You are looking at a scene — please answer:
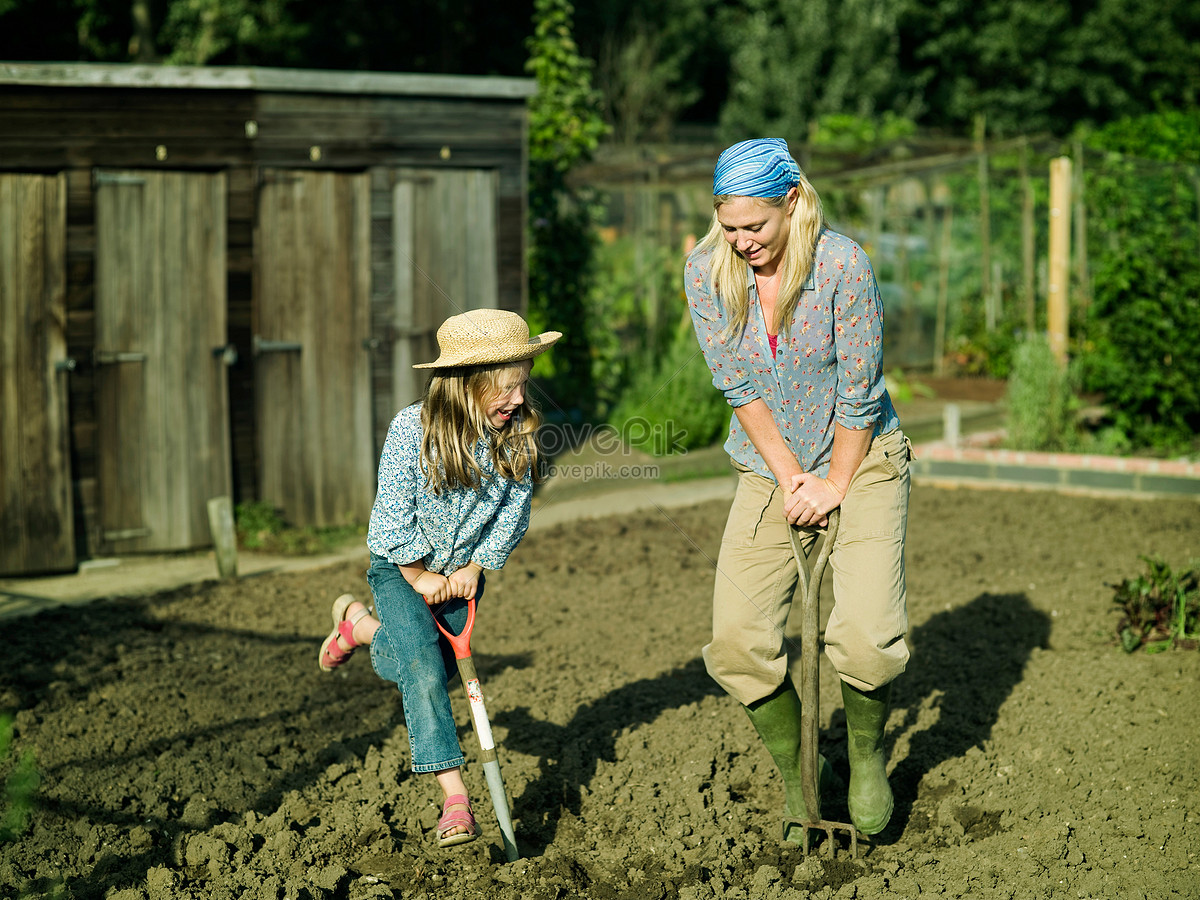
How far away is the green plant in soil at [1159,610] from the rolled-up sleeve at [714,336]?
96.9 inches

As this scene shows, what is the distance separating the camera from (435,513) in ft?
11.2

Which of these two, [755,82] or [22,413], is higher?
[755,82]

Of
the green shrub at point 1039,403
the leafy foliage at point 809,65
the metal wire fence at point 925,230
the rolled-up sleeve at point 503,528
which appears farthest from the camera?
the leafy foliage at point 809,65

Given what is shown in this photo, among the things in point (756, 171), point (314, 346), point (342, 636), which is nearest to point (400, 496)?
point (342, 636)

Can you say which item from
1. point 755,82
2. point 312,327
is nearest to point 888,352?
point 312,327

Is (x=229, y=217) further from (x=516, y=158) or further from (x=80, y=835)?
(x=80, y=835)

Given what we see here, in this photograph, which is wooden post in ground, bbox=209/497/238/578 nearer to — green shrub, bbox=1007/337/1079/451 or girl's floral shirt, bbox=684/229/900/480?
girl's floral shirt, bbox=684/229/900/480

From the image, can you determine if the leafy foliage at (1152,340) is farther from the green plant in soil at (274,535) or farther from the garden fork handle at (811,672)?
the garden fork handle at (811,672)

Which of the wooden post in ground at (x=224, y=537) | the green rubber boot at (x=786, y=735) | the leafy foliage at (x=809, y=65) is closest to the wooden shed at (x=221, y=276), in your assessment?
the wooden post in ground at (x=224, y=537)

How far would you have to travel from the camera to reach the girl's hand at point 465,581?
3446 millimetres

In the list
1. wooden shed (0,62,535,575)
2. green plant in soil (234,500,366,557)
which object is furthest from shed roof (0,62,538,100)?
green plant in soil (234,500,366,557)

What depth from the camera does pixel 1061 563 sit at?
6.17 meters

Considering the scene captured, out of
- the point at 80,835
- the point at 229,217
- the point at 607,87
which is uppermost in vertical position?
the point at 607,87

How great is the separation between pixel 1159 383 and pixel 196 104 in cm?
683
